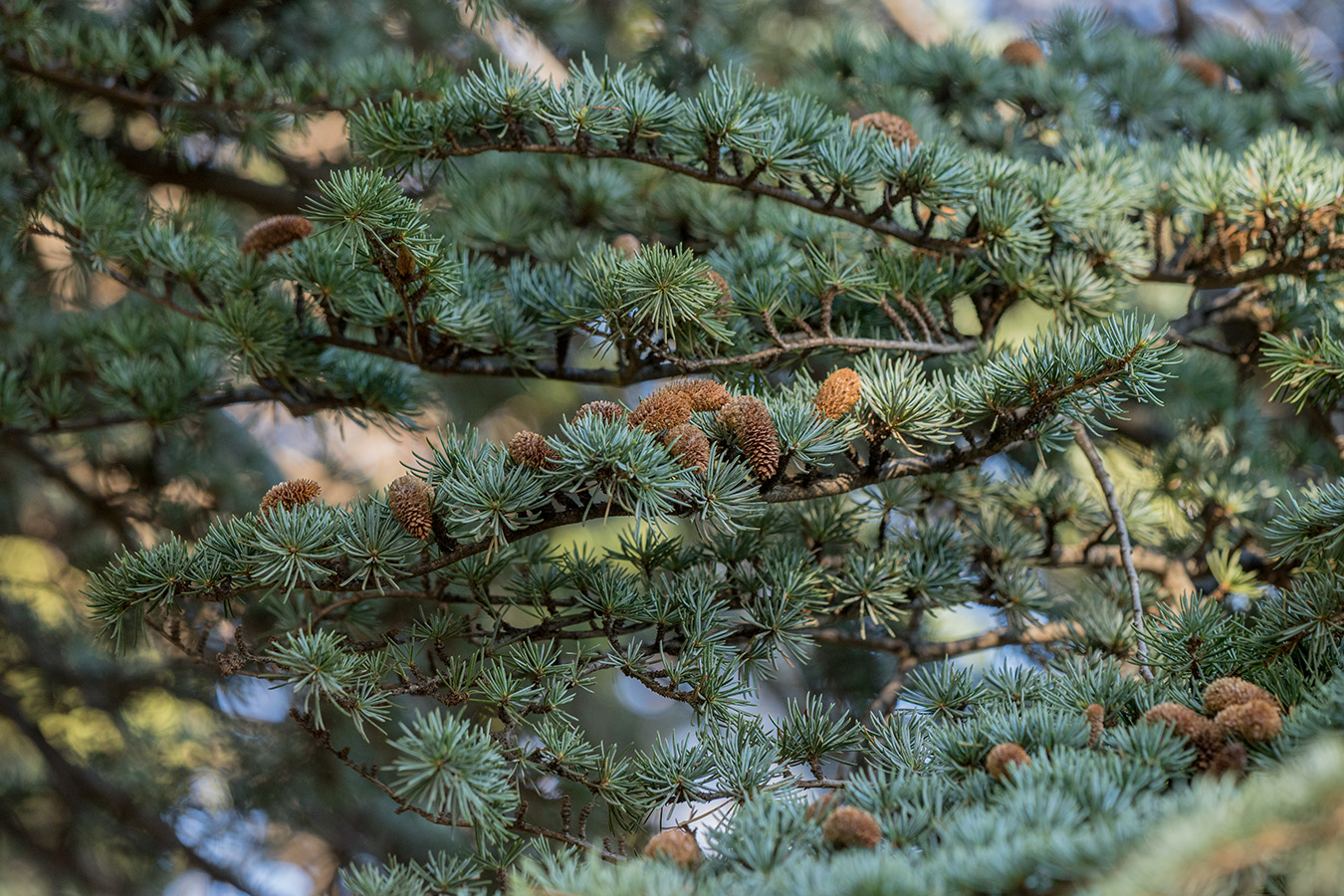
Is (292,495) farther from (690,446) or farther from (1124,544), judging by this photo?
(1124,544)

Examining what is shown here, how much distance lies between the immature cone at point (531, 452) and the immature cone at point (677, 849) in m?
0.26

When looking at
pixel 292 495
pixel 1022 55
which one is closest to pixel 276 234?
pixel 292 495

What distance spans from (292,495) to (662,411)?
0.30m

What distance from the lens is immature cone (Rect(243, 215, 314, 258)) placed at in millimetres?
999

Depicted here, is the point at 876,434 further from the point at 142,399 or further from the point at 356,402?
the point at 142,399

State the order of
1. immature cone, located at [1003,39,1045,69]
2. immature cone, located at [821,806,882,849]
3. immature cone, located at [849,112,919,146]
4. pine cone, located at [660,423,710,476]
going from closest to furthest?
immature cone, located at [821,806,882,849] → pine cone, located at [660,423,710,476] → immature cone, located at [849,112,919,146] → immature cone, located at [1003,39,1045,69]

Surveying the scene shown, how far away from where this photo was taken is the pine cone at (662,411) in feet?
2.47

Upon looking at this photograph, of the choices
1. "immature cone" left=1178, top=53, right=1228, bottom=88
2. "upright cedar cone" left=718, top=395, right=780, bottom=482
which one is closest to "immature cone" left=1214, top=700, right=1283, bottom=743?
"upright cedar cone" left=718, top=395, right=780, bottom=482

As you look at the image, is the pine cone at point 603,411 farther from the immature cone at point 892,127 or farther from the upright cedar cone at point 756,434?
the immature cone at point 892,127

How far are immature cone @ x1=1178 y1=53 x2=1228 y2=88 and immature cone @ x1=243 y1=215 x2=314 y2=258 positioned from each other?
1.27m

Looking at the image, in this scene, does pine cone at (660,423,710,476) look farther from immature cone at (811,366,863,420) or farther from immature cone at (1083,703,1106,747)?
immature cone at (1083,703,1106,747)

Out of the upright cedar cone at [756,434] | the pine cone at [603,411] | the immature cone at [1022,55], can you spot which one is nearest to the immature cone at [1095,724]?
the upright cedar cone at [756,434]

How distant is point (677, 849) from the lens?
626mm

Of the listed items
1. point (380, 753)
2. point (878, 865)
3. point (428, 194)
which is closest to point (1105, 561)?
point (878, 865)
